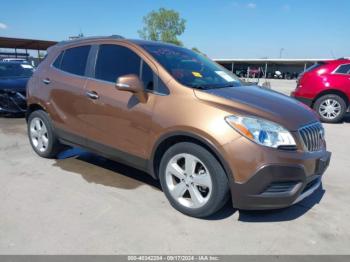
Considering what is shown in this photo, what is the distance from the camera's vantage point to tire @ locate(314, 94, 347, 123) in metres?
8.69

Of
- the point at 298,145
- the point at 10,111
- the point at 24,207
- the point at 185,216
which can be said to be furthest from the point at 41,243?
the point at 10,111

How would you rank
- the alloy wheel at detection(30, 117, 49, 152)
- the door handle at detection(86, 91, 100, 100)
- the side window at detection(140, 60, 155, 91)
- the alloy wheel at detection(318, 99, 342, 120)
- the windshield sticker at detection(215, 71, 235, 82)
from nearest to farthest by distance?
the side window at detection(140, 60, 155, 91) < the door handle at detection(86, 91, 100, 100) < the windshield sticker at detection(215, 71, 235, 82) < the alloy wheel at detection(30, 117, 49, 152) < the alloy wheel at detection(318, 99, 342, 120)

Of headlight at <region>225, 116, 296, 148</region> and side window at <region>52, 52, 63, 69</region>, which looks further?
side window at <region>52, 52, 63, 69</region>

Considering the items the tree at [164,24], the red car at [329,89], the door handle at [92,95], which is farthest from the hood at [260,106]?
the tree at [164,24]

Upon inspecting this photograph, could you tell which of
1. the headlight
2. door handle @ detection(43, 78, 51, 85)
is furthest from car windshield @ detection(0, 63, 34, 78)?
the headlight

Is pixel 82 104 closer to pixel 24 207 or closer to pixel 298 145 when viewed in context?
A: pixel 24 207

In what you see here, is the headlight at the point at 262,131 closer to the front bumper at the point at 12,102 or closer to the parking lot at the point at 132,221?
the parking lot at the point at 132,221

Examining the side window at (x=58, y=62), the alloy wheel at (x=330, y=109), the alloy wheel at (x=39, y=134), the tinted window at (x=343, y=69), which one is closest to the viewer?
the side window at (x=58, y=62)

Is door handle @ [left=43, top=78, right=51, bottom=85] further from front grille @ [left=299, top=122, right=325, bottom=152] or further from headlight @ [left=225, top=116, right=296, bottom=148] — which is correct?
front grille @ [left=299, top=122, right=325, bottom=152]

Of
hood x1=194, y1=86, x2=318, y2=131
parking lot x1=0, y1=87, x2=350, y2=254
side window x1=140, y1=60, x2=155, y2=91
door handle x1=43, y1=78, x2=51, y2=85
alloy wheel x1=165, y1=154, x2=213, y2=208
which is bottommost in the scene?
parking lot x1=0, y1=87, x2=350, y2=254

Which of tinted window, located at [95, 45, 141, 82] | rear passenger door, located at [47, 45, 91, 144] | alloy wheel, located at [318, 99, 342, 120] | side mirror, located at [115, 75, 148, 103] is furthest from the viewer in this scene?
alloy wheel, located at [318, 99, 342, 120]

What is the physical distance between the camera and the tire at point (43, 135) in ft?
15.5

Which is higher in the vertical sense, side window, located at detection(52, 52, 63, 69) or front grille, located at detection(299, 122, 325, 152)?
side window, located at detection(52, 52, 63, 69)

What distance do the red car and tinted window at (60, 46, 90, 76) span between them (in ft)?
22.2
